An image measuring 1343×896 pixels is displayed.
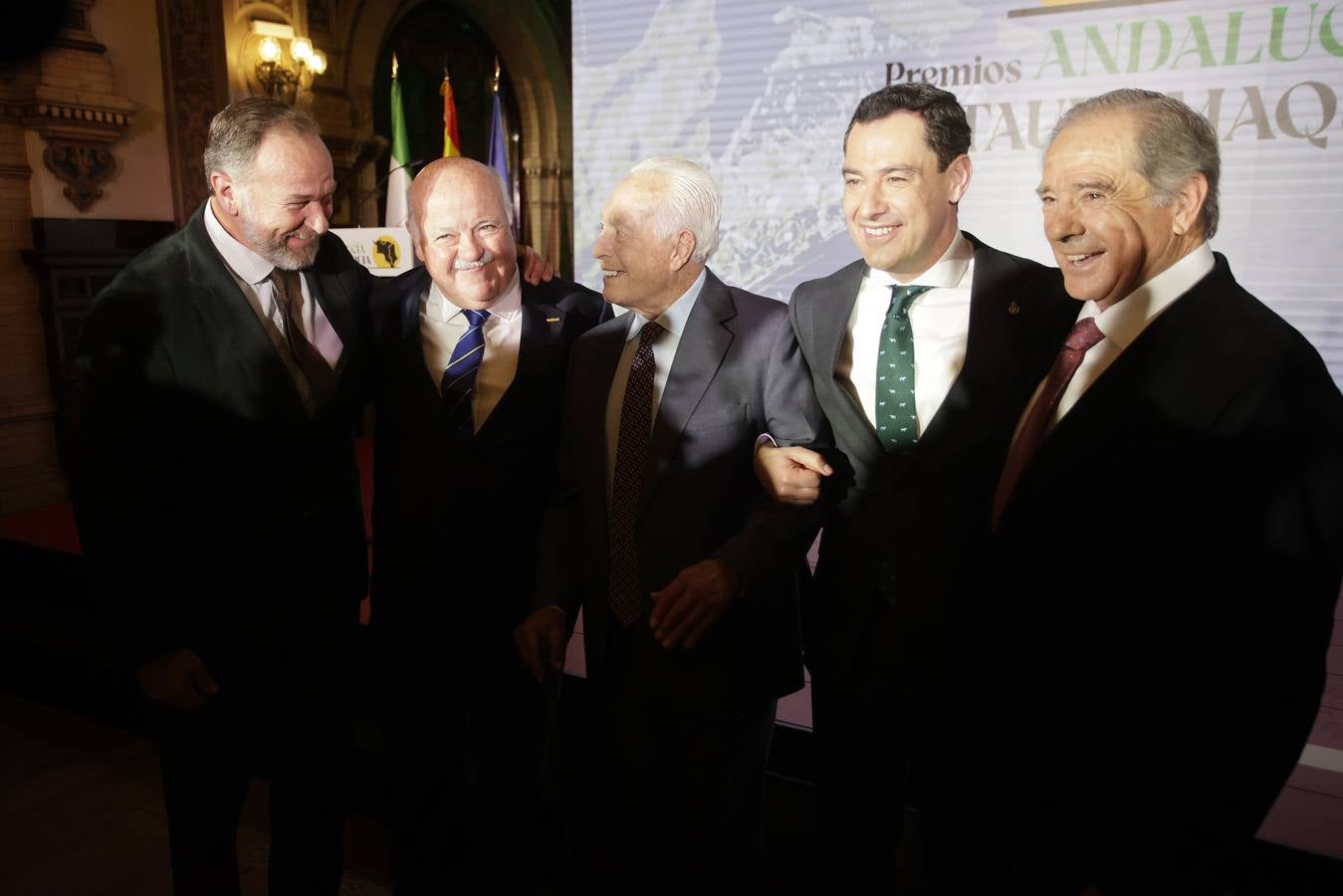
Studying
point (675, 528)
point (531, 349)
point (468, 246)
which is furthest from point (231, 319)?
point (675, 528)

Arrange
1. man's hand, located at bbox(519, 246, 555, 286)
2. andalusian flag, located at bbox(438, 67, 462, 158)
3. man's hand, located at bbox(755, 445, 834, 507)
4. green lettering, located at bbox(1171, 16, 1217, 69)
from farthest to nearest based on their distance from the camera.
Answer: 1. andalusian flag, located at bbox(438, 67, 462, 158)
2. green lettering, located at bbox(1171, 16, 1217, 69)
3. man's hand, located at bbox(519, 246, 555, 286)
4. man's hand, located at bbox(755, 445, 834, 507)

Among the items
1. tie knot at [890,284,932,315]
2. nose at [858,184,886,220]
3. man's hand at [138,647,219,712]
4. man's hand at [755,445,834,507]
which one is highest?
nose at [858,184,886,220]

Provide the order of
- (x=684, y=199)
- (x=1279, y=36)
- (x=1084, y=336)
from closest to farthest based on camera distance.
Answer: (x=1084, y=336) → (x=684, y=199) → (x=1279, y=36)

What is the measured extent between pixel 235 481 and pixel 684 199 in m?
1.02

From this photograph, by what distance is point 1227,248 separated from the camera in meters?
3.52

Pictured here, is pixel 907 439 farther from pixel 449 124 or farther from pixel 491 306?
pixel 449 124

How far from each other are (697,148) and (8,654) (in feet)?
11.6

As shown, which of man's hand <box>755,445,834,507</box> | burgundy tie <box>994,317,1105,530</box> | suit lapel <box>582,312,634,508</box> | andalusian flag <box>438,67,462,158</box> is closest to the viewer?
burgundy tie <box>994,317,1105,530</box>

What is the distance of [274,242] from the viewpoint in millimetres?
1837

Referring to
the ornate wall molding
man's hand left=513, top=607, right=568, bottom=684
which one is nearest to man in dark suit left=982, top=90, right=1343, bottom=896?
man's hand left=513, top=607, right=568, bottom=684

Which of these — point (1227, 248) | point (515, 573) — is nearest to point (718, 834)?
point (515, 573)

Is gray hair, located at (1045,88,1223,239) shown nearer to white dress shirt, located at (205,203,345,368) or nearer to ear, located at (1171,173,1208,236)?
ear, located at (1171,173,1208,236)

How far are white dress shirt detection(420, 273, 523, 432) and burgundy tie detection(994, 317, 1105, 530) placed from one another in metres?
0.99

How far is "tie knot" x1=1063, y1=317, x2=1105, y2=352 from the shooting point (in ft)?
4.43
